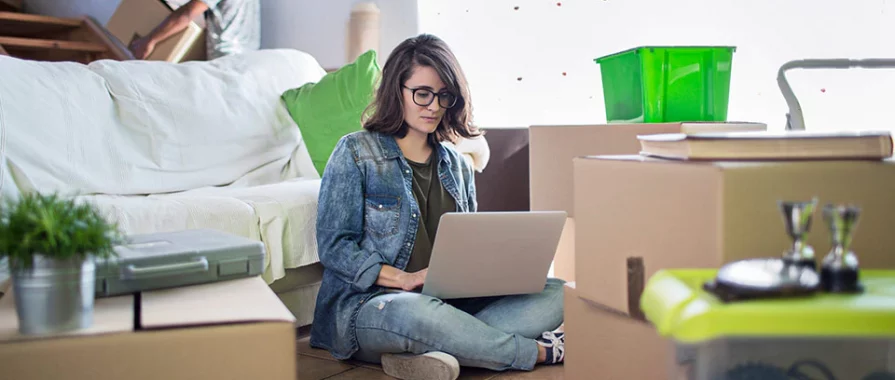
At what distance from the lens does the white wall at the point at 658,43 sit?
6.79ft

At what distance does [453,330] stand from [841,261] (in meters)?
1.05

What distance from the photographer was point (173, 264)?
92cm

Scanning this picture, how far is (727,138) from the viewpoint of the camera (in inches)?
A: 35.3

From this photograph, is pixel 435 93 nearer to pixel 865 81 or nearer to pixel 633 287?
pixel 633 287

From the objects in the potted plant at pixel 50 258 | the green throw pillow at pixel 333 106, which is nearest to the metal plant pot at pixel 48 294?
the potted plant at pixel 50 258

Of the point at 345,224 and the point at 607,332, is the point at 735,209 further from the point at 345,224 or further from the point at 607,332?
the point at 345,224

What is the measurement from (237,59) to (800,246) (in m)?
2.09

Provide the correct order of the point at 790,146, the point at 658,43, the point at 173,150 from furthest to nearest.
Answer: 1. the point at 658,43
2. the point at 173,150
3. the point at 790,146

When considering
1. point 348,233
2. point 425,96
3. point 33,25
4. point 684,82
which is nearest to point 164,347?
point 348,233

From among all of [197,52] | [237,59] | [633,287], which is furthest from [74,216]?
[197,52]

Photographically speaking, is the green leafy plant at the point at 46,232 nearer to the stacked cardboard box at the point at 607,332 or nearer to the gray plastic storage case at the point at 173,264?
the gray plastic storage case at the point at 173,264

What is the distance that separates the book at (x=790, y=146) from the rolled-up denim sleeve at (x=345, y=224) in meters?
0.95

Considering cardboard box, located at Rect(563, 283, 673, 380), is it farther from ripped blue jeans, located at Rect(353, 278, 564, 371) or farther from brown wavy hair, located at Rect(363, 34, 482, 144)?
brown wavy hair, located at Rect(363, 34, 482, 144)

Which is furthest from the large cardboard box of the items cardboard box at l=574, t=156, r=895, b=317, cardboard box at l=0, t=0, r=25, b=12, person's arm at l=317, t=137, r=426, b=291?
cardboard box at l=0, t=0, r=25, b=12
